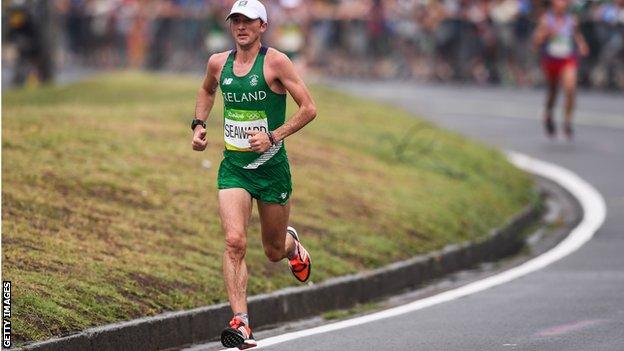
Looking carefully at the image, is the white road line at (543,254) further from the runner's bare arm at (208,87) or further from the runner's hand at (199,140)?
the runner's bare arm at (208,87)

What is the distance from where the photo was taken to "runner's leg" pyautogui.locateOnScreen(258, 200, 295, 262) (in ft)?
34.5

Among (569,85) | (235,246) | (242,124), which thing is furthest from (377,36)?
(235,246)

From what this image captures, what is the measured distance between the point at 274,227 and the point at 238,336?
1199mm

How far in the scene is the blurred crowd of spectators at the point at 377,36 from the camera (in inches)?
1313

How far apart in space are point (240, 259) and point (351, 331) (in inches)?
57.8

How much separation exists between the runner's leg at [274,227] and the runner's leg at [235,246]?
12.6 inches

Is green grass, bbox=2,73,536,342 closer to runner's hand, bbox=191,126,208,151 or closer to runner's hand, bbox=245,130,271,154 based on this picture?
runner's hand, bbox=191,126,208,151

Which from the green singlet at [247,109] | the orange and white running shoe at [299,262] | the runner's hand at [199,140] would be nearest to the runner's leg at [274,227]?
the orange and white running shoe at [299,262]

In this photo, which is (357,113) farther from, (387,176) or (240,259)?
(240,259)

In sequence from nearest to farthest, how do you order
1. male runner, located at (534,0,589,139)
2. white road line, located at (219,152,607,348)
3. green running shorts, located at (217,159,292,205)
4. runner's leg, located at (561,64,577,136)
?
1. green running shorts, located at (217,159,292,205)
2. white road line, located at (219,152,607,348)
3. runner's leg, located at (561,64,577,136)
4. male runner, located at (534,0,589,139)

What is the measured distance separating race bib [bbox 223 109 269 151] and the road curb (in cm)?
127

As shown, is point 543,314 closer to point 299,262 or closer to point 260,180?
point 299,262

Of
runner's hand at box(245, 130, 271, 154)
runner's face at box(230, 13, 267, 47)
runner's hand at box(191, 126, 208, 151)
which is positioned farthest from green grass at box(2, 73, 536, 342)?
runner's face at box(230, 13, 267, 47)

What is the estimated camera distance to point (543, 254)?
605 inches
